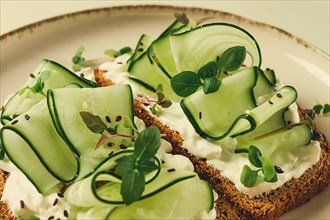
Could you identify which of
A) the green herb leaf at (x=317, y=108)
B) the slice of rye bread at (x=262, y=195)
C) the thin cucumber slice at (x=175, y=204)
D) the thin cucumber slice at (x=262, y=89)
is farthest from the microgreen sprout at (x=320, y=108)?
the thin cucumber slice at (x=175, y=204)

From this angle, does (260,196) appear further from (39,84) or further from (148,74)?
(39,84)

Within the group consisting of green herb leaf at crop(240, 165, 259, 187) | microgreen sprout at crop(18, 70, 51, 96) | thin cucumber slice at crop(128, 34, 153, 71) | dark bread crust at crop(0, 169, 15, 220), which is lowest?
green herb leaf at crop(240, 165, 259, 187)

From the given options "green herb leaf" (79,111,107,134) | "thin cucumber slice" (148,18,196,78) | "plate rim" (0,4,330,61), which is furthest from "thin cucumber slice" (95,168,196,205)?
"plate rim" (0,4,330,61)

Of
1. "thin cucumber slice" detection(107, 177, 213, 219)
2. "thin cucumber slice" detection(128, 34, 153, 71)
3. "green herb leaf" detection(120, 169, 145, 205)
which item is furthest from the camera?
"thin cucumber slice" detection(128, 34, 153, 71)

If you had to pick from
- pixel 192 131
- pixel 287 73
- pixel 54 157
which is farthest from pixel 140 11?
pixel 54 157

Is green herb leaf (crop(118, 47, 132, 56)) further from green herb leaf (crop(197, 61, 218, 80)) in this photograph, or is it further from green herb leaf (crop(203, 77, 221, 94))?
green herb leaf (crop(203, 77, 221, 94))

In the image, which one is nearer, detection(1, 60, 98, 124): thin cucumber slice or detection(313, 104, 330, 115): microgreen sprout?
detection(1, 60, 98, 124): thin cucumber slice

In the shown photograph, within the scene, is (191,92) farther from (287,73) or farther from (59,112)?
(287,73)
